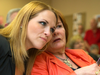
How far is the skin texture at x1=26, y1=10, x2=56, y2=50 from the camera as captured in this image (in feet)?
2.48

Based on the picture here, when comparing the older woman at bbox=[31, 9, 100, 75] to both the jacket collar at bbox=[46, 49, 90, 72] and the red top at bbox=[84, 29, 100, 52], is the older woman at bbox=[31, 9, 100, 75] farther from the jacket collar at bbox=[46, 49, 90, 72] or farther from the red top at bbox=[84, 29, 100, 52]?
the red top at bbox=[84, 29, 100, 52]

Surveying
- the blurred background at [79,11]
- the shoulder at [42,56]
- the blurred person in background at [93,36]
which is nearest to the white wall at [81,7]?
the blurred background at [79,11]

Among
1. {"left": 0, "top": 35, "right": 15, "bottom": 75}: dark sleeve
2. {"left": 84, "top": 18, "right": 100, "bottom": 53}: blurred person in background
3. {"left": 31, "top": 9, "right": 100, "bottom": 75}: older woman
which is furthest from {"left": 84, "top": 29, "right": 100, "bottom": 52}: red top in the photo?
{"left": 0, "top": 35, "right": 15, "bottom": 75}: dark sleeve

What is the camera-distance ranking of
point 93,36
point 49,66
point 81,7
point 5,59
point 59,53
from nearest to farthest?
point 5,59
point 49,66
point 59,53
point 93,36
point 81,7

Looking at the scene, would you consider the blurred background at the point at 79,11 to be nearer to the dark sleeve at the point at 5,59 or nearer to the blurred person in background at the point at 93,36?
the blurred person in background at the point at 93,36

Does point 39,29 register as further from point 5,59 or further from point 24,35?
point 5,59

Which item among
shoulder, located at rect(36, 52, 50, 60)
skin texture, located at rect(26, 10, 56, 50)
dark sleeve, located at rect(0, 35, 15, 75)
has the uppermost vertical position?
skin texture, located at rect(26, 10, 56, 50)

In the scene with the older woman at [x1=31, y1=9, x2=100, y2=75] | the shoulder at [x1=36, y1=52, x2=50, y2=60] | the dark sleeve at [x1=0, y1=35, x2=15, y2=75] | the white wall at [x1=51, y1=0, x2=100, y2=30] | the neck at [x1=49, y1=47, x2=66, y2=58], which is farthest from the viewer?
the white wall at [x1=51, y1=0, x2=100, y2=30]

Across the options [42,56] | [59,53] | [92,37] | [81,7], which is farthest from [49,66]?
[81,7]

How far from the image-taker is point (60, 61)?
3.31 ft

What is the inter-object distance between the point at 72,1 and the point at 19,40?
3.25 m

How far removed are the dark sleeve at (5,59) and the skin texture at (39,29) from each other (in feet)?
0.54

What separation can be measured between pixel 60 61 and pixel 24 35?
43cm

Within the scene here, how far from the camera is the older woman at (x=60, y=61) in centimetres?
89
